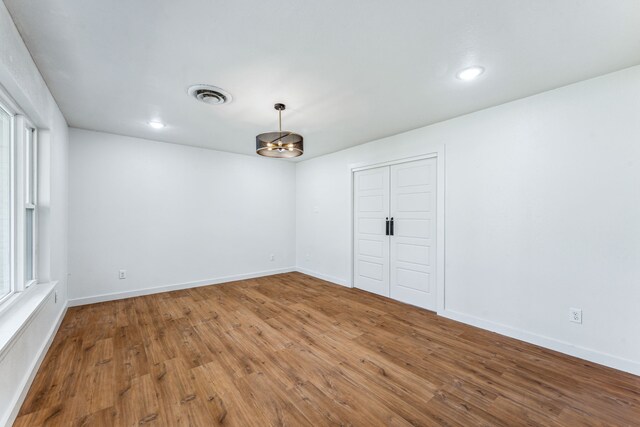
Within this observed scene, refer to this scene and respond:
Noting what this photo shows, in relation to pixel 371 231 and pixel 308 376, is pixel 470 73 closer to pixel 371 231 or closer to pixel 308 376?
pixel 371 231

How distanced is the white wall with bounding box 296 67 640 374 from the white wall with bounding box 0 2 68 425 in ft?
13.1

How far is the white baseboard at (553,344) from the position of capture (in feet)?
7.44

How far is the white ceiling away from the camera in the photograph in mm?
1644

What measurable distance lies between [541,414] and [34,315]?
12.5 ft

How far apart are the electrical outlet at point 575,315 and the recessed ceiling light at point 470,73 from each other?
2.35 metres

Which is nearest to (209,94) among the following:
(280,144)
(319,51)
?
(280,144)

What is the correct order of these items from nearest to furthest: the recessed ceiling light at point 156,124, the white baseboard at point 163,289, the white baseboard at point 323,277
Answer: the recessed ceiling light at point 156,124, the white baseboard at point 163,289, the white baseboard at point 323,277

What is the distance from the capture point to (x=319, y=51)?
2.05 meters

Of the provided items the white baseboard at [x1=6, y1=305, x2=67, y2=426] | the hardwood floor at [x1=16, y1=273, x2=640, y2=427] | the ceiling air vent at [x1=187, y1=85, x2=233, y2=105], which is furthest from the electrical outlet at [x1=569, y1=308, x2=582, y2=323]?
the white baseboard at [x1=6, y1=305, x2=67, y2=426]

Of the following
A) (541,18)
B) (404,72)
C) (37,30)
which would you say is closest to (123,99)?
(37,30)

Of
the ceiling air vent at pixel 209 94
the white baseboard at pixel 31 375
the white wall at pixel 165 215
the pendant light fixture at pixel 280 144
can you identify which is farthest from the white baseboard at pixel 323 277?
the white baseboard at pixel 31 375

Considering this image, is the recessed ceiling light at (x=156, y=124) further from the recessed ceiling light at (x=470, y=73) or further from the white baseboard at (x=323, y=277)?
the white baseboard at (x=323, y=277)

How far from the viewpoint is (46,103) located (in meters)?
2.60

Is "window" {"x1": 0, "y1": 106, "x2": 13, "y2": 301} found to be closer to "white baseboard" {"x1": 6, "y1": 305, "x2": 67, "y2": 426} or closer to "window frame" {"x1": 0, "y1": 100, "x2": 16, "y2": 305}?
"window frame" {"x1": 0, "y1": 100, "x2": 16, "y2": 305}
